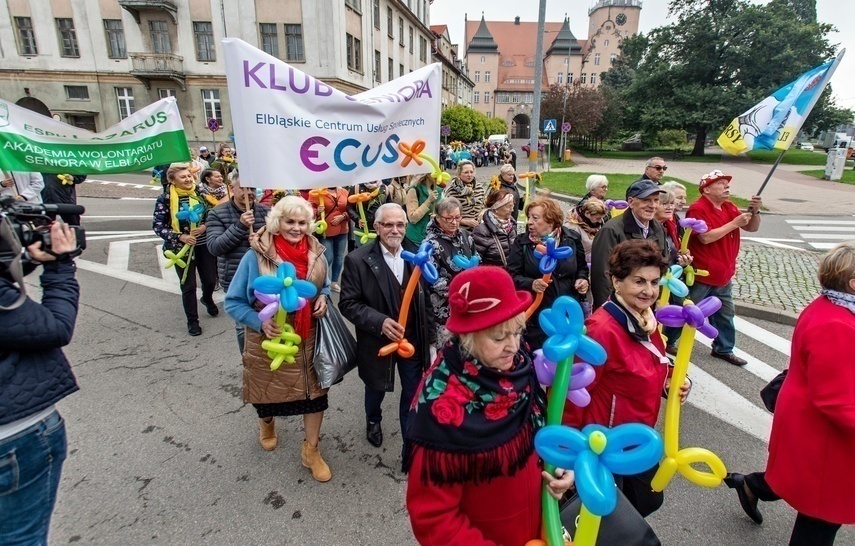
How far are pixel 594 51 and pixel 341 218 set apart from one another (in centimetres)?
9756

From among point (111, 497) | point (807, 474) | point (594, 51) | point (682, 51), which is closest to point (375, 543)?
point (111, 497)

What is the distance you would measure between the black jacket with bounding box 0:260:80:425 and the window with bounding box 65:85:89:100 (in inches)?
1412

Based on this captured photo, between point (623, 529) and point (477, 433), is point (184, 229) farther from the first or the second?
point (623, 529)

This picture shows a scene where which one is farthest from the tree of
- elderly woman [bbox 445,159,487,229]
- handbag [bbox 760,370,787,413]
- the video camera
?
the video camera

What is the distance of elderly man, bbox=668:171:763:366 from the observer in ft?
14.1

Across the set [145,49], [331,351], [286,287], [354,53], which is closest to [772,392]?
[331,351]

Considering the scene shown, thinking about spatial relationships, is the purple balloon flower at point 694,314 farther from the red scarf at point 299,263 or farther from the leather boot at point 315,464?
the leather boot at point 315,464

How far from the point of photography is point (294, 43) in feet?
95.5

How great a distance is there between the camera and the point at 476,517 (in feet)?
5.48

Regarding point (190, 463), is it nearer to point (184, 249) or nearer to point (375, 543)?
point (375, 543)

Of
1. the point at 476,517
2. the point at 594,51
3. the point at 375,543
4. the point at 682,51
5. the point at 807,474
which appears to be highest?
the point at 594,51

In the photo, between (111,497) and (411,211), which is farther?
(411,211)

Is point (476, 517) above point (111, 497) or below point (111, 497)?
above

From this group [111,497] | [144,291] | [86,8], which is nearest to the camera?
[111,497]
